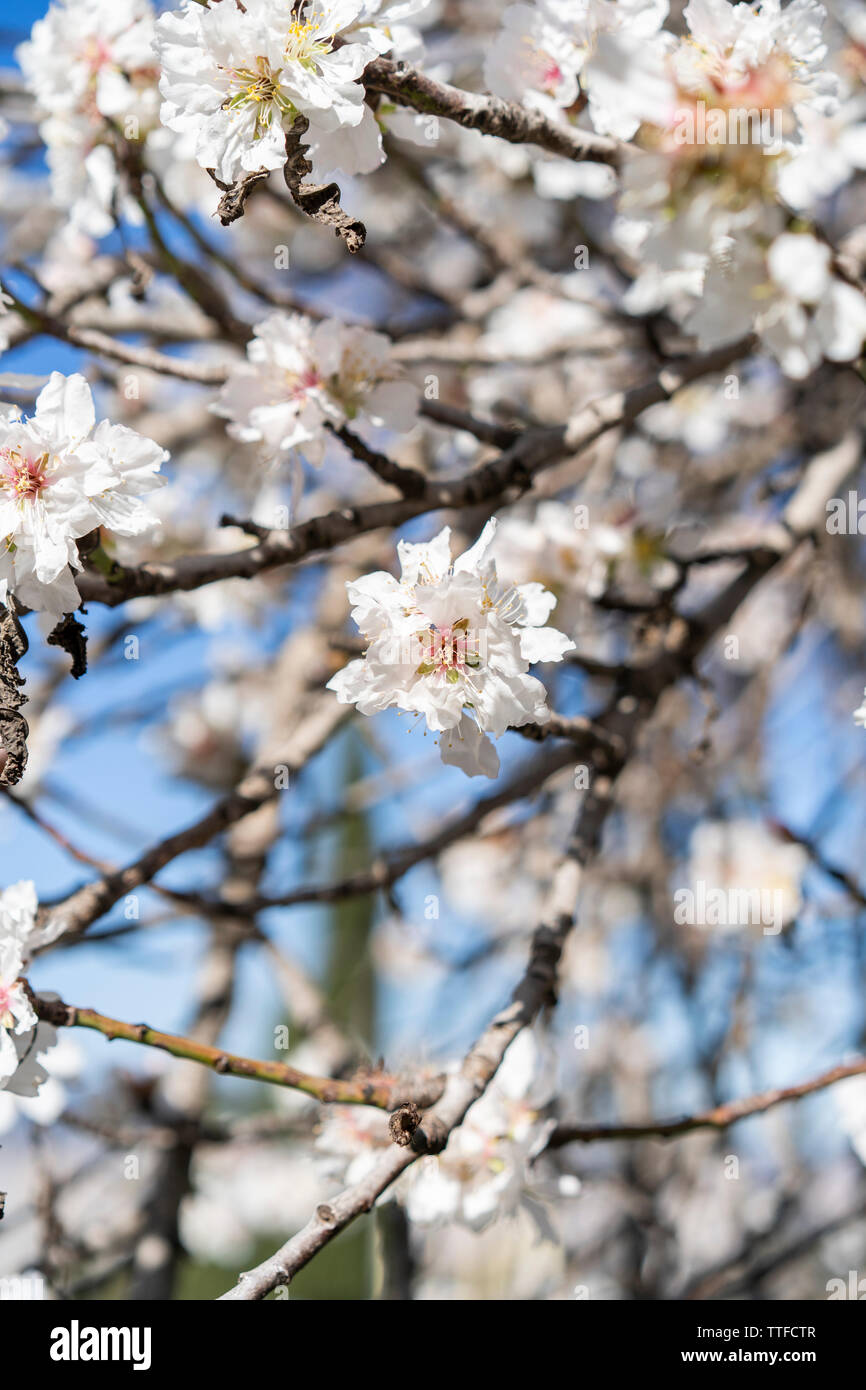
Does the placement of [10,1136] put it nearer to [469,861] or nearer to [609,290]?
[469,861]

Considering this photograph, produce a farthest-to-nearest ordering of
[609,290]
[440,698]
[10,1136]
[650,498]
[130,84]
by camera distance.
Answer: [609,290]
[10,1136]
[650,498]
[130,84]
[440,698]

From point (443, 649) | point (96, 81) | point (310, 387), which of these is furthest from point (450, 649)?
point (96, 81)

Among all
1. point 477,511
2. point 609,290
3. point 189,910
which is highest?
point 609,290

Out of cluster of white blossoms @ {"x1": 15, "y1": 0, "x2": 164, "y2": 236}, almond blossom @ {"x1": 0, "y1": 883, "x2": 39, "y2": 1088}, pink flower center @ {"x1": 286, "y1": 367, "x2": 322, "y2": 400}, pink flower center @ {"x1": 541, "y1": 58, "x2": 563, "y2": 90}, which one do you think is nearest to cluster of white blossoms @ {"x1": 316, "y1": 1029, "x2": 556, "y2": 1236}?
almond blossom @ {"x1": 0, "y1": 883, "x2": 39, "y2": 1088}

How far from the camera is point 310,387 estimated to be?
119 centimetres

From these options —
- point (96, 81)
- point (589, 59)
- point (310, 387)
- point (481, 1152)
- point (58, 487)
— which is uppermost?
point (96, 81)

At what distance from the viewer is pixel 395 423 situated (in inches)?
48.6

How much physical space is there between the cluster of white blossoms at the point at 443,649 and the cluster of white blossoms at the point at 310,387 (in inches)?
12.9

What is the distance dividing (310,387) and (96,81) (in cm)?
61

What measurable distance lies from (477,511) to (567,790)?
862mm

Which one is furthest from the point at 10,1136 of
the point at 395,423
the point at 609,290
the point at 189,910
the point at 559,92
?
the point at 609,290

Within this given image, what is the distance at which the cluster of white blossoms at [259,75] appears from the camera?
0.85 m

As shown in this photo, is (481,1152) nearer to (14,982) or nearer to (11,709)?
(14,982)

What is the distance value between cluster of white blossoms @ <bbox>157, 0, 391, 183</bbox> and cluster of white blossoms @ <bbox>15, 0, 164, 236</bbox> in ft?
1.80
